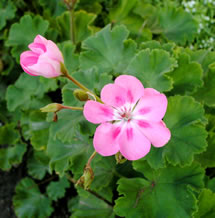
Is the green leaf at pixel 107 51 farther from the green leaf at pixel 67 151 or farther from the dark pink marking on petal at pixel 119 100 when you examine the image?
the dark pink marking on petal at pixel 119 100

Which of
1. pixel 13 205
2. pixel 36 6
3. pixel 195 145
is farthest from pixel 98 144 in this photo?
pixel 36 6

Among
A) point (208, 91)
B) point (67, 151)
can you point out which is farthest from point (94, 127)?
point (208, 91)

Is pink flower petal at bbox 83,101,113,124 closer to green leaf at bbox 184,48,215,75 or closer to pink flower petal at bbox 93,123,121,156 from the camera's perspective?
pink flower petal at bbox 93,123,121,156

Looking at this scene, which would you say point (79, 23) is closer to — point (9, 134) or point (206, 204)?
point (9, 134)

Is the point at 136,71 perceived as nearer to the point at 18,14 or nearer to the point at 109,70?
the point at 109,70

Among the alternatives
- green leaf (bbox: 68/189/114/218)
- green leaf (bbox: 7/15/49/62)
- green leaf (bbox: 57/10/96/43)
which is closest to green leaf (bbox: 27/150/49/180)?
green leaf (bbox: 68/189/114/218)
